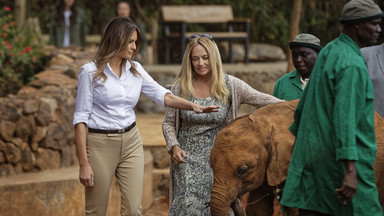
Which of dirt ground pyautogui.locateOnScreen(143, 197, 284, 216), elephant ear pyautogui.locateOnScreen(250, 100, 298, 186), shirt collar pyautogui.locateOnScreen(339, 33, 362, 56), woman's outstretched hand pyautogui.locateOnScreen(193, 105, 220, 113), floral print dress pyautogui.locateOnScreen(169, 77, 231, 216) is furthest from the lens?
dirt ground pyautogui.locateOnScreen(143, 197, 284, 216)

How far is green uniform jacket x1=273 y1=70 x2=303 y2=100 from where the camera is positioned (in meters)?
5.53

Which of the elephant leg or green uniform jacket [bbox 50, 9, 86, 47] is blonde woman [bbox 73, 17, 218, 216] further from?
green uniform jacket [bbox 50, 9, 86, 47]

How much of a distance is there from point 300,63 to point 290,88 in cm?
24

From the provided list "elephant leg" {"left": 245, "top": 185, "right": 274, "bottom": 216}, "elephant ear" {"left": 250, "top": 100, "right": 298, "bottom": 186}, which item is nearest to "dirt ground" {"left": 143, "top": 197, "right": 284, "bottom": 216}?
"elephant leg" {"left": 245, "top": 185, "right": 274, "bottom": 216}

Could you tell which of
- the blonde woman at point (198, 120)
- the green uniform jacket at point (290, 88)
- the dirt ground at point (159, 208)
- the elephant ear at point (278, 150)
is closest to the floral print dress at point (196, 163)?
the blonde woman at point (198, 120)

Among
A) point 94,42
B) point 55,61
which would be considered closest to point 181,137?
point 55,61

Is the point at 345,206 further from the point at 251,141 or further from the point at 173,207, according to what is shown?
the point at 173,207

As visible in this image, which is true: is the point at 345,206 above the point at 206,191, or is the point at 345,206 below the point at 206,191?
above

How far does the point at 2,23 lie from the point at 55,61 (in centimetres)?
147

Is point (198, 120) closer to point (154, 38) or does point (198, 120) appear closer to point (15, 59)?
point (15, 59)

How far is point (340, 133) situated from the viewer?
3.78 m

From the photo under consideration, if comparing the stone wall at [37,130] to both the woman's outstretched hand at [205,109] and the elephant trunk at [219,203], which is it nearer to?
the woman's outstretched hand at [205,109]

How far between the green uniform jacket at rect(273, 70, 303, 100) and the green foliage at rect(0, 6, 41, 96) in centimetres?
519

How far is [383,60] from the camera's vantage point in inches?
230
